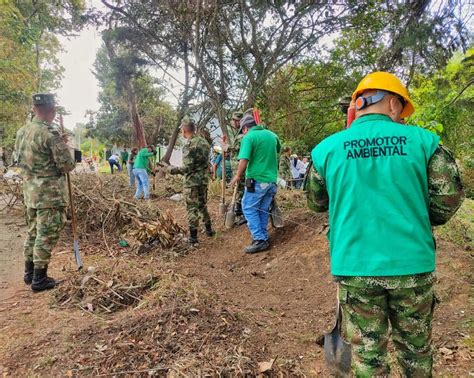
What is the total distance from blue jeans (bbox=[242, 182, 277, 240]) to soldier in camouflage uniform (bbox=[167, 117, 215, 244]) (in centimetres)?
99

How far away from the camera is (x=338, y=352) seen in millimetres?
2303

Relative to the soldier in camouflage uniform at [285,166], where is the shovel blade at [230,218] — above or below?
below

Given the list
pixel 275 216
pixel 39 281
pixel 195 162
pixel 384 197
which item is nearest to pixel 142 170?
pixel 195 162

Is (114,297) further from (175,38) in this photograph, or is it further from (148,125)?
(148,125)

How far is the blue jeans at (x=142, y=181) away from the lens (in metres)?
10.2

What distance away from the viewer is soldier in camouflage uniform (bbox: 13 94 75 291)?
390 centimetres

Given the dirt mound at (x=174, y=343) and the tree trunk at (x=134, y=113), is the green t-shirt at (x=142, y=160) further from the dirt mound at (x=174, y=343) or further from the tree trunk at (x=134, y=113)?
the dirt mound at (x=174, y=343)

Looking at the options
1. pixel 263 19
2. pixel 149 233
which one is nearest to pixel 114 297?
pixel 149 233

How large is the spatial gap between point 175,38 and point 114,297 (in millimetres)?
9183

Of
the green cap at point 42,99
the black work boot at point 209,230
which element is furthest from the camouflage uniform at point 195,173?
the green cap at point 42,99

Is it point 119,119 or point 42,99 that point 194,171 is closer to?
point 42,99

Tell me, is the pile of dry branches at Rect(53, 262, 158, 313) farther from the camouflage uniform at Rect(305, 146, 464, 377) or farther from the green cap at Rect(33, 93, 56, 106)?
the camouflage uniform at Rect(305, 146, 464, 377)

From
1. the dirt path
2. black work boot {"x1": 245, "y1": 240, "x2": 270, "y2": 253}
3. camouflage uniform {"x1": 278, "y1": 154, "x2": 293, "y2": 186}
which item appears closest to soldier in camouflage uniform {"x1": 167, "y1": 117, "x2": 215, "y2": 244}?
the dirt path

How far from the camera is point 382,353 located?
1.89 m
